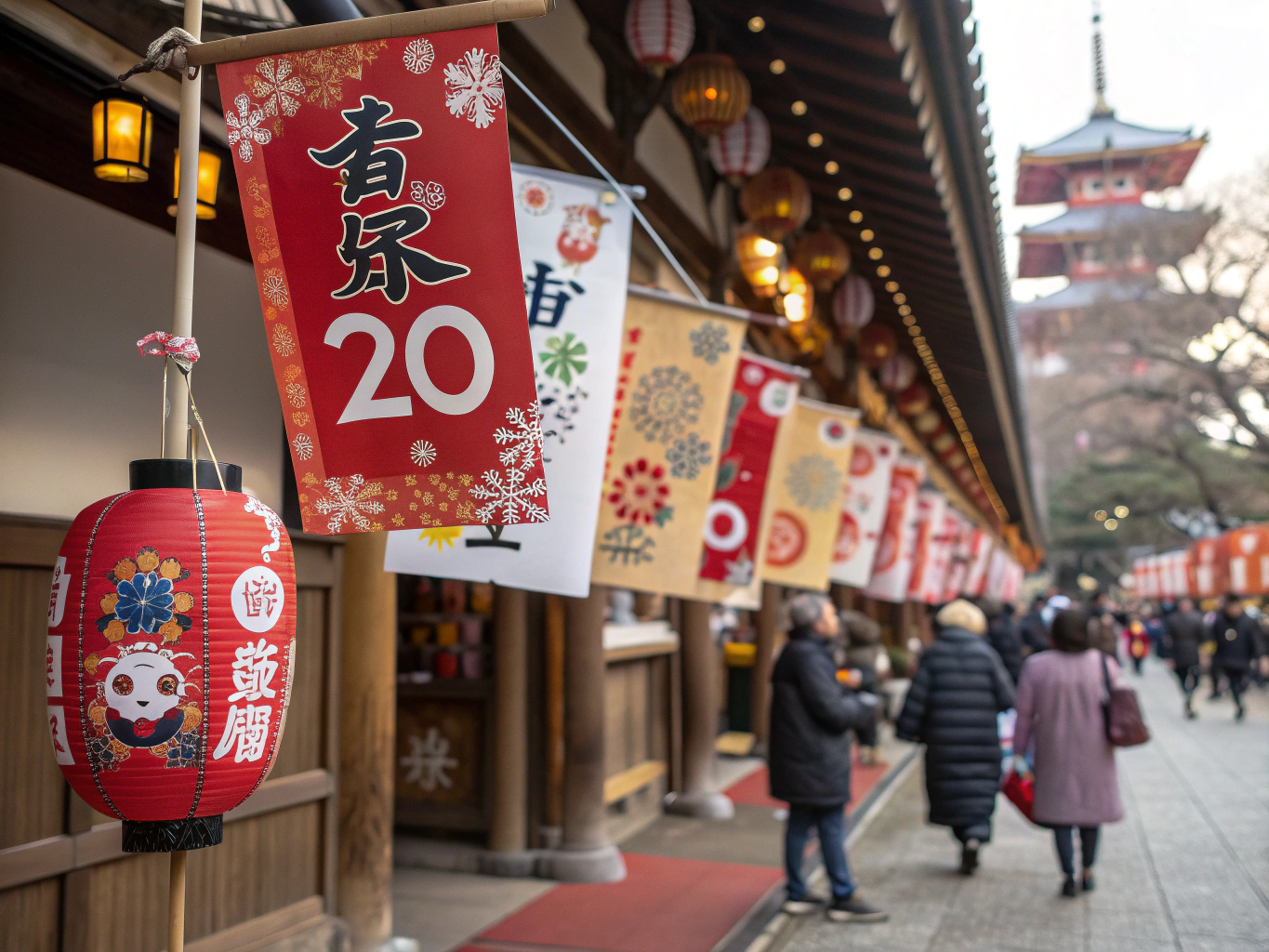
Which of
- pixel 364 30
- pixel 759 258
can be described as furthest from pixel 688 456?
pixel 759 258

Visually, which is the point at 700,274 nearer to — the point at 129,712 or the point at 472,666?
the point at 472,666

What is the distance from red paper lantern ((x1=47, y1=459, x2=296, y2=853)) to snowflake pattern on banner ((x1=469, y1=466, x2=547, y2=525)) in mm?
611

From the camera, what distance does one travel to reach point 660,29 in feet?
22.4

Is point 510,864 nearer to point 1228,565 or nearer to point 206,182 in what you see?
point 206,182

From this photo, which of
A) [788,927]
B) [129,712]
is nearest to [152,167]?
[129,712]

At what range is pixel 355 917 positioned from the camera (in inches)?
219

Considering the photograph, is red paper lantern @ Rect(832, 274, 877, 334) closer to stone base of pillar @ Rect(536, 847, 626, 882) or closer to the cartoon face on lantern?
stone base of pillar @ Rect(536, 847, 626, 882)

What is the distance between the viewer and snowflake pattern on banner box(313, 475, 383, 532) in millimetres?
3115

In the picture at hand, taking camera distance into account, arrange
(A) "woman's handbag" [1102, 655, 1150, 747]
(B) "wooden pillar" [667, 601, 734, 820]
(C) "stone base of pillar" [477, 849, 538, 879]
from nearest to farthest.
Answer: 1. (A) "woman's handbag" [1102, 655, 1150, 747]
2. (C) "stone base of pillar" [477, 849, 538, 879]
3. (B) "wooden pillar" [667, 601, 734, 820]

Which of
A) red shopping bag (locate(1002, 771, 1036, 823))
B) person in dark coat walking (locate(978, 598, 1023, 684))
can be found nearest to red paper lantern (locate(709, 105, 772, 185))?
red shopping bag (locate(1002, 771, 1036, 823))

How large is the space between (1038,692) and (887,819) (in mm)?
3188

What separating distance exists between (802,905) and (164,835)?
529 cm

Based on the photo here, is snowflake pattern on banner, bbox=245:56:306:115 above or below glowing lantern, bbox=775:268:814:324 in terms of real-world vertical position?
below

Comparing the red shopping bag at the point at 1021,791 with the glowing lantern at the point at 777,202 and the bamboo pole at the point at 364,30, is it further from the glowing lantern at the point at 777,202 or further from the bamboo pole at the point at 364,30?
the bamboo pole at the point at 364,30
